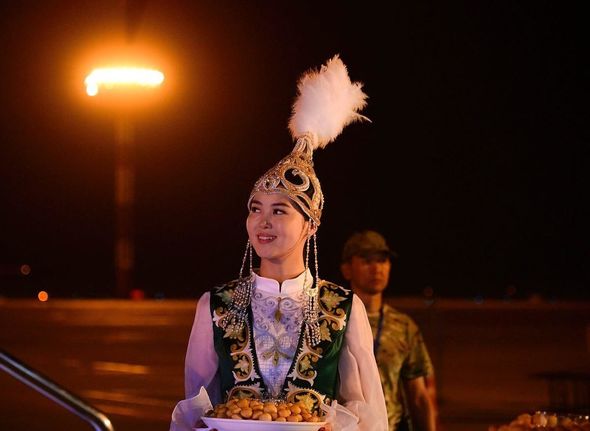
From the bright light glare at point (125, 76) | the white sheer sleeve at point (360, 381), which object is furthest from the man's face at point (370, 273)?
the bright light glare at point (125, 76)

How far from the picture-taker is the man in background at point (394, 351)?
6.27 metres

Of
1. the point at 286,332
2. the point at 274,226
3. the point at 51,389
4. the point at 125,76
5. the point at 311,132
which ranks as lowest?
the point at 51,389

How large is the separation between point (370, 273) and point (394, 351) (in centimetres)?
44

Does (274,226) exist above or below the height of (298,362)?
above

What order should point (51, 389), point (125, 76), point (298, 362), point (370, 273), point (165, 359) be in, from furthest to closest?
point (125, 76), point (165, 359), point (370, 273), point (298, 362), point (51, 389)

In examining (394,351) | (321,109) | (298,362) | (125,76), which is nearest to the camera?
(298,362)

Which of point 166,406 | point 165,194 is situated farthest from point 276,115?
point 166,406

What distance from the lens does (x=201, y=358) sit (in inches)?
171

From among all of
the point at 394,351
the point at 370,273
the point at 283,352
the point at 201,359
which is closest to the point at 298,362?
the point at 283,352

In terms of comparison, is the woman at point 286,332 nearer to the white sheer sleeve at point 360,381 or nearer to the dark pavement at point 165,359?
the white sheer sleeve at point 360,381

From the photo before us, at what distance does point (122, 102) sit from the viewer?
2984 centimetres

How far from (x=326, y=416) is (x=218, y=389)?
0.48m

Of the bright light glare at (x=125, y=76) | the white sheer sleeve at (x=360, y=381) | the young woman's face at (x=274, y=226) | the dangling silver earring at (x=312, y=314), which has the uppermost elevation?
the bright light glare at (x=125, y=76)

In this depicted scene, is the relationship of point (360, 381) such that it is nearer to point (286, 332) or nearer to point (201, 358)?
point (286, 332)
